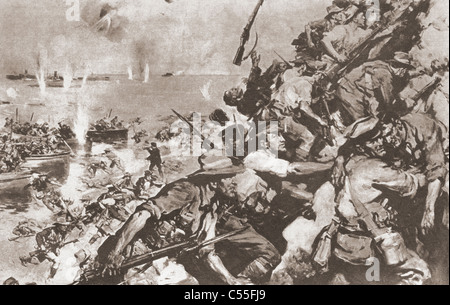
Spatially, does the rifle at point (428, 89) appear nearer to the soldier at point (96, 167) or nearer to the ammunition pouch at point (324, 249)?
the ammunition pouch at point (324, 249)

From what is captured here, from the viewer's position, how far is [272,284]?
7598 mm

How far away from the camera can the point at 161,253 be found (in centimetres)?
747

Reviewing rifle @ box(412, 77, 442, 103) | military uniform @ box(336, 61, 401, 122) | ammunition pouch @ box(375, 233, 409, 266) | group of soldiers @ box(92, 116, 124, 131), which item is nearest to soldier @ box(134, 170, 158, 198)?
group of soldiers @ box(92, 116, 124, 131)

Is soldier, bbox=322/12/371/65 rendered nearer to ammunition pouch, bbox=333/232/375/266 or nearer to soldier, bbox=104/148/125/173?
ammunition pouch, bbox=333/232/375/266

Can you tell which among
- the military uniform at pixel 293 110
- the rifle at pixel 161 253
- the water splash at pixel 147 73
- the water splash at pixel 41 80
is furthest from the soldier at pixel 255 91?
the water splash at pixel 41 80

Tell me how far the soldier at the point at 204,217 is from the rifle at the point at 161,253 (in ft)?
0.25

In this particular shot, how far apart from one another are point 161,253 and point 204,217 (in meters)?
0.68

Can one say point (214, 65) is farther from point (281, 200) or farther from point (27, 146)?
point (27, 146)

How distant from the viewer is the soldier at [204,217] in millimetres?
7473

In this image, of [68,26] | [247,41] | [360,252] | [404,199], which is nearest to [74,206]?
[68,26]

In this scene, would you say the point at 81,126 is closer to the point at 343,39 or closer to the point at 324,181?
the point at 324,181

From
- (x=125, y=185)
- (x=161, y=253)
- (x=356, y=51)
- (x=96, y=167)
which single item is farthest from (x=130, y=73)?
(x=356, y=51)

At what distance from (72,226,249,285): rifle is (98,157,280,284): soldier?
75 millimetres
